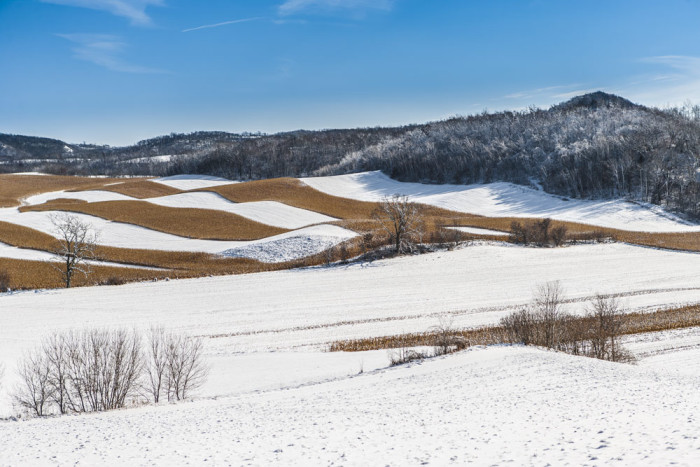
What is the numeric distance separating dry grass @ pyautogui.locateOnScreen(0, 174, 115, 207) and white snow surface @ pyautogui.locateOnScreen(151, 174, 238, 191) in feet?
53.0

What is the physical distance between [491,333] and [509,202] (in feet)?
215

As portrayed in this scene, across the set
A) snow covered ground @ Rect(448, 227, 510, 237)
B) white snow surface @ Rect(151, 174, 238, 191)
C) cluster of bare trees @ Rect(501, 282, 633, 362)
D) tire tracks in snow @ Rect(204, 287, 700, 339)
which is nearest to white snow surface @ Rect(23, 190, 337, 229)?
snow covered ground @ Rect(448, 227, 510, 237)

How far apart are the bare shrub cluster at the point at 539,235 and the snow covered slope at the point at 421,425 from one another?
4003 centimetres

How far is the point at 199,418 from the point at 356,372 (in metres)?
7.90

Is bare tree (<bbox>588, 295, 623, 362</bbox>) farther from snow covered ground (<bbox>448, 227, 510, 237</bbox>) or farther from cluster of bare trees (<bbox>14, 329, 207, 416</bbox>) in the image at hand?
snow covered ground (<bbox>448, 227, 510, 237</bbox>)

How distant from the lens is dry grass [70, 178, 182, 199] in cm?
10537

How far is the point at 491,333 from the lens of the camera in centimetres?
2722

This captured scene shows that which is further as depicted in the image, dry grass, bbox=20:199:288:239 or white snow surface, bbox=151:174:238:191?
white snow surface, bbox=151:174:238:191

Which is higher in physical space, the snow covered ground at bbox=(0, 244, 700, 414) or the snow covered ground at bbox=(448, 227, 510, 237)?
the snow covered ground at bbox=(448, 227, 510, 237)

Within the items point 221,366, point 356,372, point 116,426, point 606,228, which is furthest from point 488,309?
point 606,228

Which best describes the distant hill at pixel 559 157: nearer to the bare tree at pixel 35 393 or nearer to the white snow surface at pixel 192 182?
the white snow surface at pixel 192 182

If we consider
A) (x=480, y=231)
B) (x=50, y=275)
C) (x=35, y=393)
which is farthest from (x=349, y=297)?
(x=50, y=275)

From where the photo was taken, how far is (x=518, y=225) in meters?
59.5

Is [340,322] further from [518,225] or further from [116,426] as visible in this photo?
[518,225]
